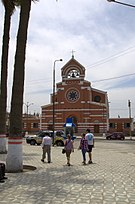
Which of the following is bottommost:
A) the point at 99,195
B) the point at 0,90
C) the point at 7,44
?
the point at 99,195

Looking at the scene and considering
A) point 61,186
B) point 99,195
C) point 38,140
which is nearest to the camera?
point 99,195

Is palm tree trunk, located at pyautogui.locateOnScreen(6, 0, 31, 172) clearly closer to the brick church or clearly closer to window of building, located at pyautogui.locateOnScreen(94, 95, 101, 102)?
the brick church

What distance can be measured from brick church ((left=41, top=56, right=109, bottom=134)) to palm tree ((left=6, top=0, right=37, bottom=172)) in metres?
59.8

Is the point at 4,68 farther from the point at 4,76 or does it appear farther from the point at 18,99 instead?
the point at 18,99

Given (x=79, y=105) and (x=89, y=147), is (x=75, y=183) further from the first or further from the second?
(x=79, y=105)

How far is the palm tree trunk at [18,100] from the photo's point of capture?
1195 centimetres

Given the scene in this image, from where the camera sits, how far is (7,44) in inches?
787

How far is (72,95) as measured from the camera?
75.8 metres

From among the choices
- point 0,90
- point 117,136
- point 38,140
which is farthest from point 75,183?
point 117,136

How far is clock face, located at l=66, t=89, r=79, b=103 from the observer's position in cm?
7525

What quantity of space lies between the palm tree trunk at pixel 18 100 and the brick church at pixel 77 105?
59.8 metres

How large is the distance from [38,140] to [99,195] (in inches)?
1091

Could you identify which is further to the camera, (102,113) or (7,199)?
(102,113)

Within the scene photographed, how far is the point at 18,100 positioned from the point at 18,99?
0.05 m
